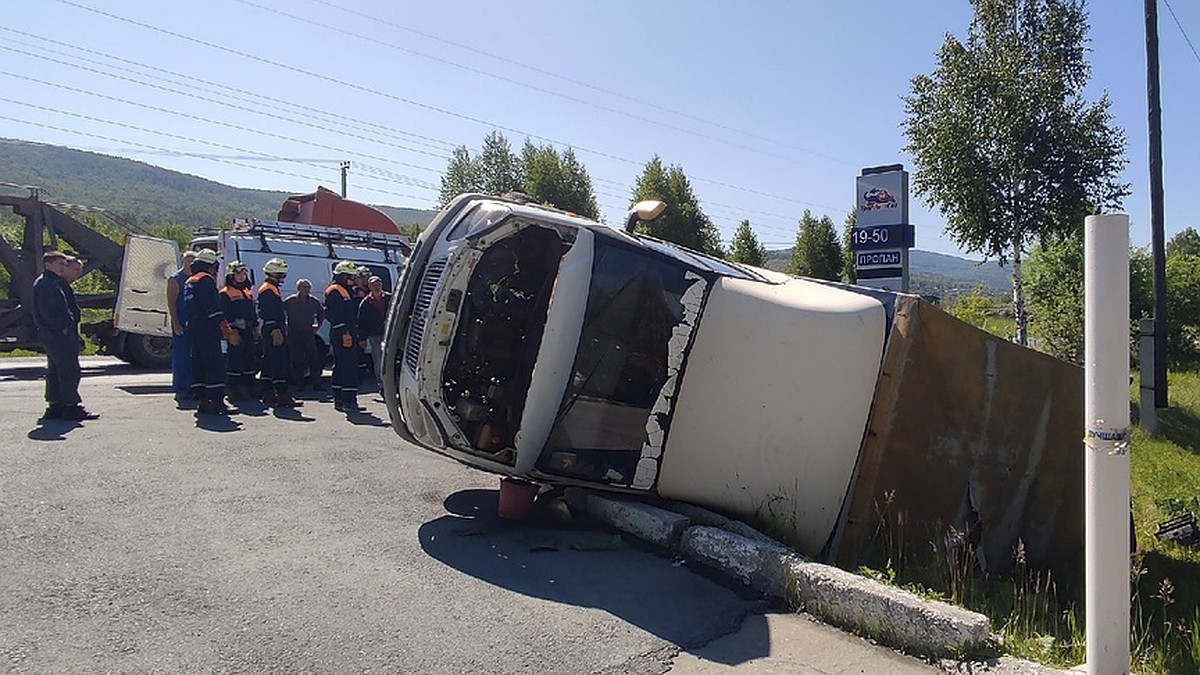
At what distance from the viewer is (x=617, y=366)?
185 inches

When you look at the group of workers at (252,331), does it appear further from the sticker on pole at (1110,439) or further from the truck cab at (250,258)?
the sticker on pole at (1110,439)

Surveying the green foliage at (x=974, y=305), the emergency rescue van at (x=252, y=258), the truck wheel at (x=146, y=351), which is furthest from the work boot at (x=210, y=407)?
the green foliage at (x=974, y=305)

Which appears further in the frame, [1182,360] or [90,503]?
[1182,360]

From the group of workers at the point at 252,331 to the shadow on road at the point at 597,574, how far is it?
431 centimetres

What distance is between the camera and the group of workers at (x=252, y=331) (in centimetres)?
834

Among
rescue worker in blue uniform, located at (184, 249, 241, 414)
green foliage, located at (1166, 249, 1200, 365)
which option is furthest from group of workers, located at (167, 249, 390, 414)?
green foliage, located at (1166, 249, 1200, 365)

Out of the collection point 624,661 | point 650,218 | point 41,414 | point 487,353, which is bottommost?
point 624,661

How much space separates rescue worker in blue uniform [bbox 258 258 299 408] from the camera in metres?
9.23

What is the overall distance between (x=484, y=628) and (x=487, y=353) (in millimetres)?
2257

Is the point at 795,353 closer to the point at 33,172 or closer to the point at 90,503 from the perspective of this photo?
the point at 90,503

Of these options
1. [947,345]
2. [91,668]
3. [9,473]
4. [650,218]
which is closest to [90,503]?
[9,473]

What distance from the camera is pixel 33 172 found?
16050 cm

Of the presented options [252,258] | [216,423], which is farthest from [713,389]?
[252,258]

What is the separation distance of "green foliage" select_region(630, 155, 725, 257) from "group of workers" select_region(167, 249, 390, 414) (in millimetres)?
26327
